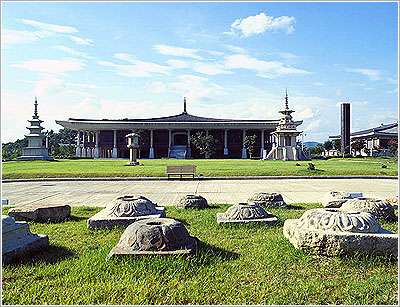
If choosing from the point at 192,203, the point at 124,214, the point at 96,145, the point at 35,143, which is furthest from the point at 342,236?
the point at 96,145

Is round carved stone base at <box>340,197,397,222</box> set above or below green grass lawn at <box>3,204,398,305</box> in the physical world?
above

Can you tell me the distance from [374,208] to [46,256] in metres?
5.83

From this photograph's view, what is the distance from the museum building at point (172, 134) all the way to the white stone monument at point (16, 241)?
5707cm

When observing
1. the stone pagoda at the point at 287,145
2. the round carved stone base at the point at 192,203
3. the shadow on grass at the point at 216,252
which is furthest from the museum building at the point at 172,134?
the shadow on grass at the point at 216,252

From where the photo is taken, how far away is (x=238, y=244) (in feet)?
20.2

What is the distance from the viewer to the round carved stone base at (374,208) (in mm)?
8086

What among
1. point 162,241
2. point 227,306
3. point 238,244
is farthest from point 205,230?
point 227,306

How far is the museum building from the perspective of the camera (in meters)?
63.2

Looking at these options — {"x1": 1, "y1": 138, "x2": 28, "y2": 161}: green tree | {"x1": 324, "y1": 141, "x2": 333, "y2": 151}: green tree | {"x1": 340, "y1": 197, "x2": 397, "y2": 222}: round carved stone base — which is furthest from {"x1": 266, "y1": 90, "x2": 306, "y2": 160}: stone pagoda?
{"x1": 340, "y1": 197, "x2": 397, "y2": 222}: round carved stone base

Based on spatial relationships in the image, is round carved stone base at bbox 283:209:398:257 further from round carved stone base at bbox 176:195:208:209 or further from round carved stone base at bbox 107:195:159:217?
round carved stone base at bbox 176:195:208:209

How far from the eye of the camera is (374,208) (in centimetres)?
816

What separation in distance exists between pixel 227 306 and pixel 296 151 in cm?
4756

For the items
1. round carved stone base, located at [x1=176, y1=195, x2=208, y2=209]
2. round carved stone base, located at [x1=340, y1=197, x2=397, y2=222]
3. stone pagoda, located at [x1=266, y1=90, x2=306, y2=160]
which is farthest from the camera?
stone pagoda, located at [x1=266, y1=90, x2=306, y2=160]

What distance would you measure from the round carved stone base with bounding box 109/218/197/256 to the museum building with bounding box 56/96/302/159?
5730 centimetres
